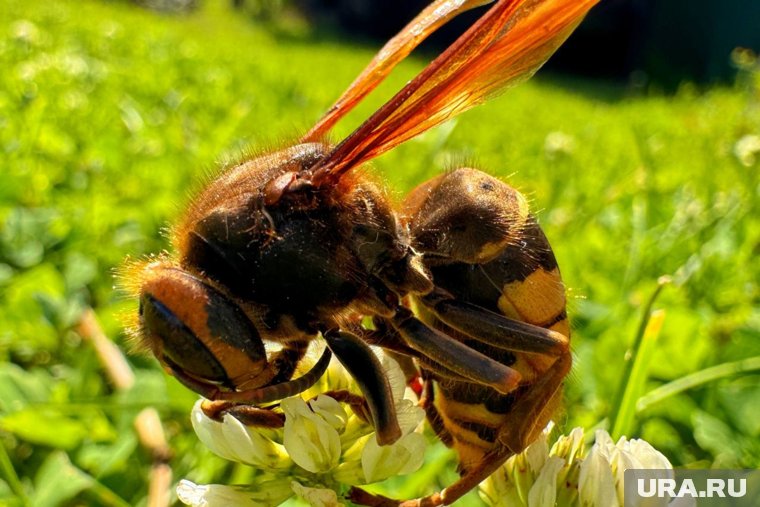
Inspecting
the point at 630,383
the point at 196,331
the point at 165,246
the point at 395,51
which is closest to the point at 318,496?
the point at 196,331

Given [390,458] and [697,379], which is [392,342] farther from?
[697,379]

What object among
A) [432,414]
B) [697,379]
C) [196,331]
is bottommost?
[697,379]

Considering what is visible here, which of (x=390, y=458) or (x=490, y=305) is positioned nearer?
(x=390, y=458)

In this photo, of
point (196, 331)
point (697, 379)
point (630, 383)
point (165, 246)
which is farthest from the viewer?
point (165, 246)

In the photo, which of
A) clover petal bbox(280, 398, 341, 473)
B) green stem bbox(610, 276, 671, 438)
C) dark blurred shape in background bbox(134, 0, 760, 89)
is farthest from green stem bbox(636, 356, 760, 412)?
dark blurred shape in background bbox(134, 0, 760, 89)

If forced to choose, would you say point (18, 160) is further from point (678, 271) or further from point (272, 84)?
point (272, 84)

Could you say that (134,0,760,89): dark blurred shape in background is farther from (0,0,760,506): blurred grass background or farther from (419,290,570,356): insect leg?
(419,290,570,356): insect leg

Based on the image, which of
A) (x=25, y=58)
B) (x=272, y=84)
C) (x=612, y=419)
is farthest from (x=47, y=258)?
(x=272, y=84)
